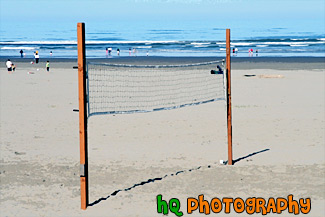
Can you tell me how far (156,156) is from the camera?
1226cm

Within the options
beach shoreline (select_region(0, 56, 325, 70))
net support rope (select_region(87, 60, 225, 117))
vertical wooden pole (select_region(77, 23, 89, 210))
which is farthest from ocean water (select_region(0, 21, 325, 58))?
vertical wooden pole (select_region(77, 23, 89, 210))

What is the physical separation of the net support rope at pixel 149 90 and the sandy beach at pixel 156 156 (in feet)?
3.92

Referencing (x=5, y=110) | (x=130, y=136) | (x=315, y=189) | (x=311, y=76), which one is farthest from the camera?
(x=311, y=76)

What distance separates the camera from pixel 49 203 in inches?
360

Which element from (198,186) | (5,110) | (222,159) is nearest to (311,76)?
(5,110)

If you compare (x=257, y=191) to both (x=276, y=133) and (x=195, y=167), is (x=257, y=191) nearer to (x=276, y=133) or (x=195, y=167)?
(x=195, y=167)

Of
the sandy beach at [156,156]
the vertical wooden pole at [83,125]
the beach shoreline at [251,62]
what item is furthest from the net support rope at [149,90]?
the beach shoreline at [251,62]

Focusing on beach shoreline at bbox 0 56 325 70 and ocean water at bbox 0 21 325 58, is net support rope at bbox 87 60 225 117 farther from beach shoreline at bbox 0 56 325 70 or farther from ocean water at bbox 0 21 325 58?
ocean water at bbox 0 21 325 58

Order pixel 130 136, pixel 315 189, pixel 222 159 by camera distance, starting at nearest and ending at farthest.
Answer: pixel 315 189 → pixel 222 159 → pixel 130 136

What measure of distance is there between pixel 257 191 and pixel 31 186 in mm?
3560

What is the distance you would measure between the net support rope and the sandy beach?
1.19 metres

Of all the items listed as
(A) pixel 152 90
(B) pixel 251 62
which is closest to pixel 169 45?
(B) pixel 251 62

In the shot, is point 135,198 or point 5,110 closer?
point 135,198

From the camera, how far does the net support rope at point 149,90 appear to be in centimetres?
2005
